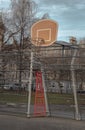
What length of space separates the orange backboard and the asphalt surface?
2454 mm

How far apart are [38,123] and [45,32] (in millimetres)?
2945

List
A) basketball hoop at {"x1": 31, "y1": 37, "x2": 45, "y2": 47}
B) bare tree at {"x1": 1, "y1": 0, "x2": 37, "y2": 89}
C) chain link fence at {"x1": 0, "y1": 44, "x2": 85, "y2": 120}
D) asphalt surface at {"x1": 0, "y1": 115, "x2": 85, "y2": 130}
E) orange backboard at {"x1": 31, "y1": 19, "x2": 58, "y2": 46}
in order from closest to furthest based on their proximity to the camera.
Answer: asphalt surface at {"x1": 0, "y1": 115, "x2": 85, "y2": 130}, chain link fence at {"x1": 0, "y1": 44, "x2": 85, "y2": 120}, orange backboard at {"x1": 31, "y1": 19, "x2": 58, "y2": 46}, basketball hoop at {"x1": 31, "y1": 37, "x2": 45, "y2": 47}, bare tree at {"x1": 1, "y1": 0, "x2": 37, "y2": 89}

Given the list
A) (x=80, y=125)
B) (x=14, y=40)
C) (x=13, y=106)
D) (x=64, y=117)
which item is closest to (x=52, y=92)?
(x=64, y=117)

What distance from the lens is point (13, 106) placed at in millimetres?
14492

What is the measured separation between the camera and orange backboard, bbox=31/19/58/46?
1149cm

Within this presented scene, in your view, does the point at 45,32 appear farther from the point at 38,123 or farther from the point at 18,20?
the point at 18,20

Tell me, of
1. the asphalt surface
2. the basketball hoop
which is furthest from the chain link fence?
the asphalt surface

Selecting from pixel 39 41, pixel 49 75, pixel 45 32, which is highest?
pixel 45 32

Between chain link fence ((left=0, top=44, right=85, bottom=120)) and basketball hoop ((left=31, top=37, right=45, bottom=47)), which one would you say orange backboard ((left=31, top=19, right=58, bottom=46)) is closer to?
basketball hoop ((left=31, top=37, right=45, bottom=47))

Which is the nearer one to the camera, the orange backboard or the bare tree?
the orange backboard

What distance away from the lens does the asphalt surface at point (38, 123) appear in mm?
10120

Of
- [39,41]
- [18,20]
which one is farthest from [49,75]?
[18,20]

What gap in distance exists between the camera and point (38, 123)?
10.9m

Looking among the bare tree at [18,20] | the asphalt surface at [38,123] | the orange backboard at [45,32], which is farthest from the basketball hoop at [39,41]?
the bare tree at [18,20]
